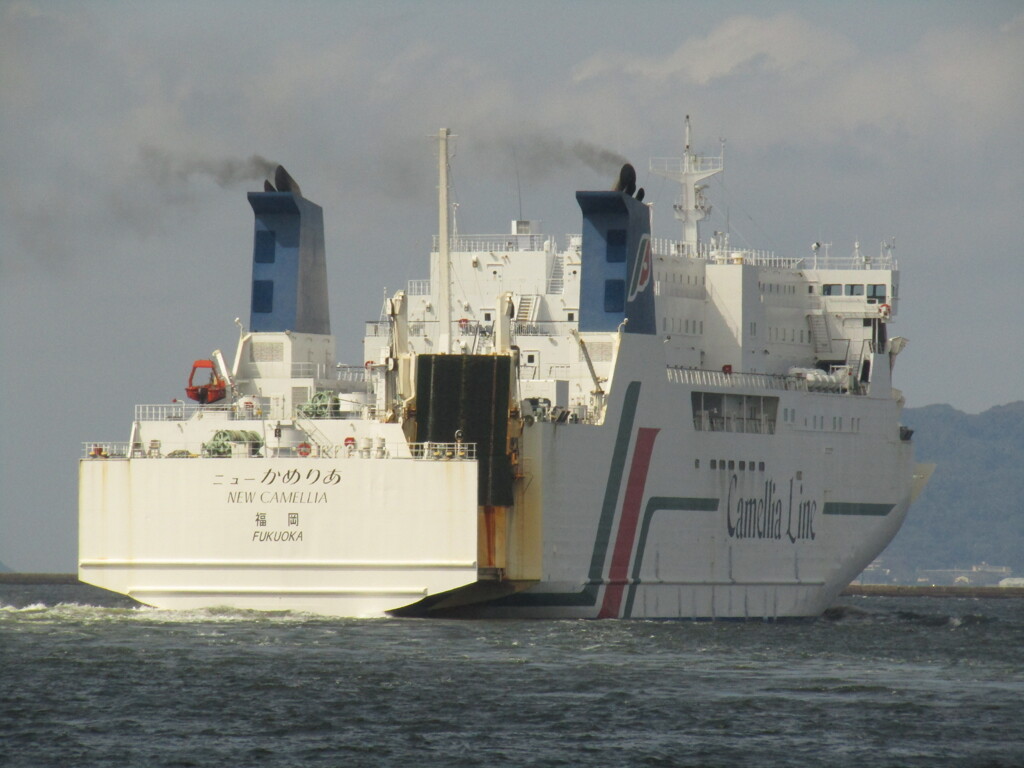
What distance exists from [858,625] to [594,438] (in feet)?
A: 32.4

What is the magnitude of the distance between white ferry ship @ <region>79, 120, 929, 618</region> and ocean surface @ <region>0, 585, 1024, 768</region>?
1151 millimetres

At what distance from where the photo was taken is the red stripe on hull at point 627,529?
135 ft

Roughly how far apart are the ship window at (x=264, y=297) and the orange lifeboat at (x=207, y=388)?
212 cm

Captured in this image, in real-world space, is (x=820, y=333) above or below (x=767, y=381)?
above

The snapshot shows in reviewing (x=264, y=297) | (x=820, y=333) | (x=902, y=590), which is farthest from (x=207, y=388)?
(x=902, y=590)

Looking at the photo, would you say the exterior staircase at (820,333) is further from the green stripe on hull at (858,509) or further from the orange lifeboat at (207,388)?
the orange lifeboat at (207,388)

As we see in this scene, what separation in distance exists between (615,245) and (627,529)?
5.51 meters

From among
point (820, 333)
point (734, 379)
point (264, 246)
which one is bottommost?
point (734, 379)

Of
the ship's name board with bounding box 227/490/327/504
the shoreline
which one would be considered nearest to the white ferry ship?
the ship's name board with bounding box 227/490/327/504

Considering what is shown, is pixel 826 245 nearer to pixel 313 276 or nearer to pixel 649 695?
pixel 313 276

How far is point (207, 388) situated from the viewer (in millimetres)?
42375

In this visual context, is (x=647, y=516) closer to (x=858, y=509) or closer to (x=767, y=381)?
(x=767, y=381)

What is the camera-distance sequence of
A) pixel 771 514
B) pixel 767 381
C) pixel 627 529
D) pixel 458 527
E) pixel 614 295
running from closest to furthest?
pixel 458 527, pixel 627 529, pixel 614 295, pixel 771 514, pixel 767 381

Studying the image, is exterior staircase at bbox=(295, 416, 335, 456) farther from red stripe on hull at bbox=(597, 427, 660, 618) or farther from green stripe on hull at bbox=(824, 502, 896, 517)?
green stripe on hull at bbox=(824, 502, 896, 517)
